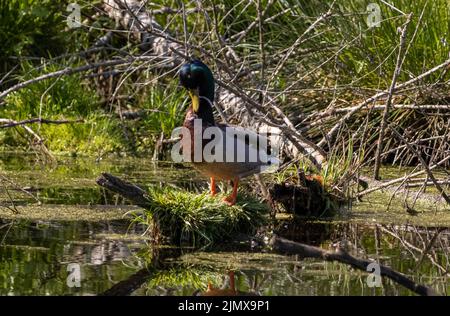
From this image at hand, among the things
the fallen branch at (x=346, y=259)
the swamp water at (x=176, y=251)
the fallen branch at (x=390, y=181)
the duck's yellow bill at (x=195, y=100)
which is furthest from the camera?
the fallen branch at (x=390, y=181)

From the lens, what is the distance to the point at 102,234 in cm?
605

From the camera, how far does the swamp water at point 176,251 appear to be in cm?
491

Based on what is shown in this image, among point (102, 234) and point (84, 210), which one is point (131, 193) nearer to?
point (102, 234)

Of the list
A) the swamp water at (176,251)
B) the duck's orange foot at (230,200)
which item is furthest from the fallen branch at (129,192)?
the duck's orange foot at (230,200)

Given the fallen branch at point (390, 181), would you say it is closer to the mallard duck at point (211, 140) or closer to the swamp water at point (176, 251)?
the swamp water at point (176, 251)

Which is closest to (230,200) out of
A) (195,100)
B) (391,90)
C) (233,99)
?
(195,100)

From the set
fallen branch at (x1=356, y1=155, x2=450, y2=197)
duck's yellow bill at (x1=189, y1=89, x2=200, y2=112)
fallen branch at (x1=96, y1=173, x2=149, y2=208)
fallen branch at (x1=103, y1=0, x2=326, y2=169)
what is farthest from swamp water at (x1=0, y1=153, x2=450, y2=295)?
duck's yellow bill at (x1=189, y1=89, x2=200, y2=112)

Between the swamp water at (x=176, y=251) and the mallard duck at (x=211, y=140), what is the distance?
49cm

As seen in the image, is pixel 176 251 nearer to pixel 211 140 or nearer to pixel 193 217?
pixel 193 217

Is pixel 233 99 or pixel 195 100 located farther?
pixel 233 99

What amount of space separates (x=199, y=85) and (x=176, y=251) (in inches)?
48.5

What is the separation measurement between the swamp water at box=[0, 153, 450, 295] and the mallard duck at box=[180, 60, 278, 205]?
19.3 inches

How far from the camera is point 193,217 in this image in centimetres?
580

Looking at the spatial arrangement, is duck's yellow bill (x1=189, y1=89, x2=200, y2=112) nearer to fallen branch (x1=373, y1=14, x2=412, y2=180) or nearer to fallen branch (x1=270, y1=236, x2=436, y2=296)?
fallen branch (x1=373, y1=14, x2=412, y2=180)
